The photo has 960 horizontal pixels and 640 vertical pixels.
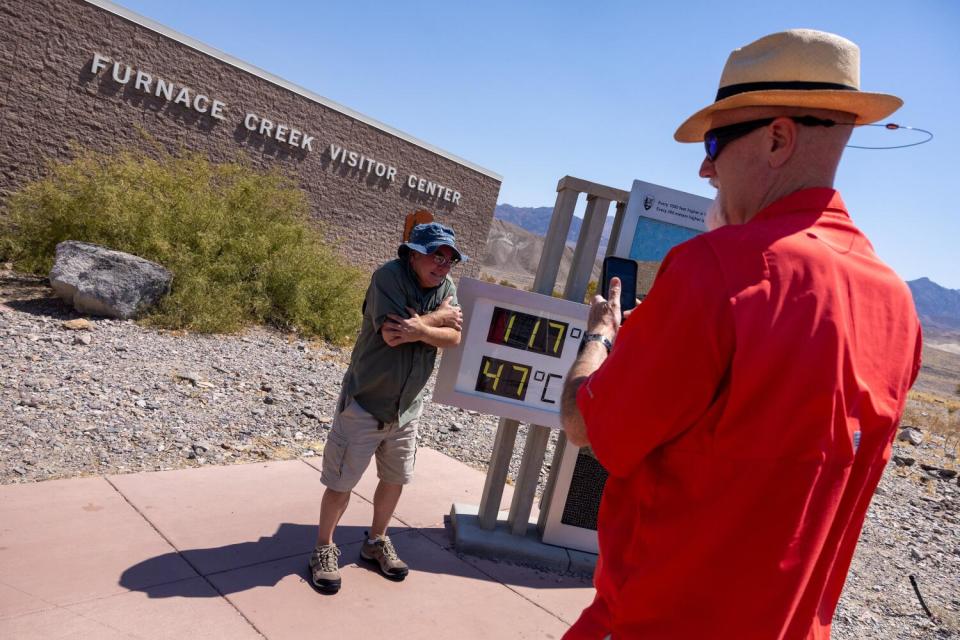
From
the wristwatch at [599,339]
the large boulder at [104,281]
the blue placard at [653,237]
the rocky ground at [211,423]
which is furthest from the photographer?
the large boulder at [104,281]

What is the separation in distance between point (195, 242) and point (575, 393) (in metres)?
11.0

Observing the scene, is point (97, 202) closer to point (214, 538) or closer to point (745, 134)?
point (214, 538)

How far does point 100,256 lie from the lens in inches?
369

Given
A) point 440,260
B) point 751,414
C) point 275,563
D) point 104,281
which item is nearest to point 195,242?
point 104,281

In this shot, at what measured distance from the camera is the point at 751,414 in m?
1.18

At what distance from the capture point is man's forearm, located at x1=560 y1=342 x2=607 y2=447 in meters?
1.43

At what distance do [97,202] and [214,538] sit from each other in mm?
8917

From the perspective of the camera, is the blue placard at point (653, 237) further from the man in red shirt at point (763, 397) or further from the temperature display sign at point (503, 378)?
the man in red shirt at point (763, 397)

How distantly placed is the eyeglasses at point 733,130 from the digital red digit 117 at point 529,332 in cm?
280

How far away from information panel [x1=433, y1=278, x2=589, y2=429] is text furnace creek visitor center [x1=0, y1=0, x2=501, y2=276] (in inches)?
566

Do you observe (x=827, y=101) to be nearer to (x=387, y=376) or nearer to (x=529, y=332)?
(x=387, y=376)

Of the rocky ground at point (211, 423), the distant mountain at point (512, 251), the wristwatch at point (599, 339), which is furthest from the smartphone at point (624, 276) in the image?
the distant mountain at point (512, 251)

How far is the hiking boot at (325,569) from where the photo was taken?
3.57 metres

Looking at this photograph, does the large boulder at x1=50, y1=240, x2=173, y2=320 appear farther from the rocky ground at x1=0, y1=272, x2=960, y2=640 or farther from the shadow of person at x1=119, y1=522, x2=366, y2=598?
the shadow of person at x1=119, y1=522, x2=366, y2=598
